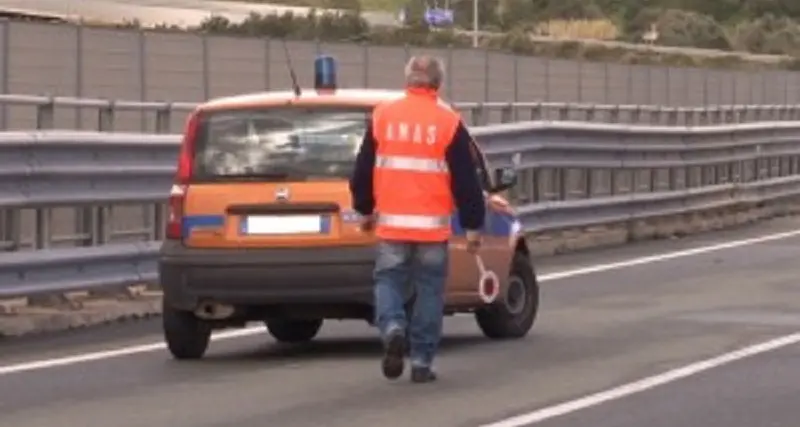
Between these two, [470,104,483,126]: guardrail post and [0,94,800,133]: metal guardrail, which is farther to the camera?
[470,104,483,126]: guardrail post

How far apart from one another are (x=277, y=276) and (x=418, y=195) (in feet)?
4.12

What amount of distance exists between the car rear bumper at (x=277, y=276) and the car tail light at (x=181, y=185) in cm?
26

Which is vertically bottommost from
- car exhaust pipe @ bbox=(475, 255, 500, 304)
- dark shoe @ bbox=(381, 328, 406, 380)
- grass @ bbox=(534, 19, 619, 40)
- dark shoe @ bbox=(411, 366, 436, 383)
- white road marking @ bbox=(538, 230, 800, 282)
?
white road marking @ bbox=(538, 230, 800, 282)

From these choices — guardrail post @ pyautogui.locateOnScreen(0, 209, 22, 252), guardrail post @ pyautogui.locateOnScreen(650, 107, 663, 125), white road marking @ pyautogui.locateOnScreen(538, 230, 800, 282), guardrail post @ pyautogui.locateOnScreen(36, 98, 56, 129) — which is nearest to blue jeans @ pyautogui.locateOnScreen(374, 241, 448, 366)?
guardrail post @ pyautogui.locateOnScreen(0, 209, 22, 252)

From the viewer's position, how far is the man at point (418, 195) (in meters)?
12.3

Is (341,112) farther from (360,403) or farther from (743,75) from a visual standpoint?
(743,75)

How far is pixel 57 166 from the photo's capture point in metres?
15.7

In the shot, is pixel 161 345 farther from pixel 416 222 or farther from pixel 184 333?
pixel 416 222

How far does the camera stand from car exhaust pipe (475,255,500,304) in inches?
553

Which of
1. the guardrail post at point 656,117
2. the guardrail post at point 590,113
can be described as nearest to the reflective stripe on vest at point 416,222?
the guardrail post at point 590,113

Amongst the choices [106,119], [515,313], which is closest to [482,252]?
[515,313]

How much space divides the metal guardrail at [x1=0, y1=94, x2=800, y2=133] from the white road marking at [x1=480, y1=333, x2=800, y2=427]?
500 centimetres

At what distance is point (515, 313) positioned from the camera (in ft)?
48.5

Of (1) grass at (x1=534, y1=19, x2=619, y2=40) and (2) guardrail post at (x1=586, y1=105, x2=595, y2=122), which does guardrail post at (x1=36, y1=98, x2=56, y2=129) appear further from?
(1) grass at (x1=534, y1=19, x2=619, y2=40)
